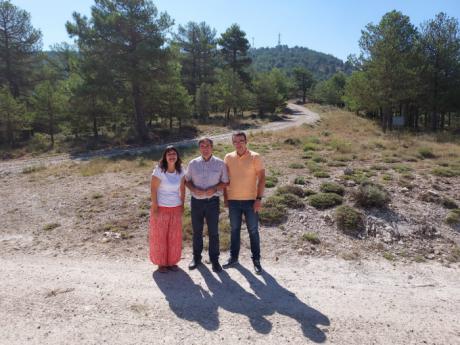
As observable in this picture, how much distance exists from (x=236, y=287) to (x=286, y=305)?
2.74 ft

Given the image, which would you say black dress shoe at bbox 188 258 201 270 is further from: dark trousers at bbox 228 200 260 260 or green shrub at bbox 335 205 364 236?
green shrub at bbox 335 205 364 236

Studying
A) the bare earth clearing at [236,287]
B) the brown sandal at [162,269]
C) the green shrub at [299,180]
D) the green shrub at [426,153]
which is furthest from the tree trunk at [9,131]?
the green shrub at [426,153]

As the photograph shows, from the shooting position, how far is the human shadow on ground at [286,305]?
400 cm

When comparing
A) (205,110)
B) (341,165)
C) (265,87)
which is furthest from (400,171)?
(265,87)

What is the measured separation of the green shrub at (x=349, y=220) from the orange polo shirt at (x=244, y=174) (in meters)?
3.07

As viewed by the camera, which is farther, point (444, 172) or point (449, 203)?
point (444, 172)

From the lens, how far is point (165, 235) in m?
5.51

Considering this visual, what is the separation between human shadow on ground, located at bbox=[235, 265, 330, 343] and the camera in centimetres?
400

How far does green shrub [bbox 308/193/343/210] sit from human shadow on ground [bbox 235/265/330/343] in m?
3.51

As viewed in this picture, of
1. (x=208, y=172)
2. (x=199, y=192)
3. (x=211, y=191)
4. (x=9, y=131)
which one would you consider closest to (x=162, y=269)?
(x=199, y=192)

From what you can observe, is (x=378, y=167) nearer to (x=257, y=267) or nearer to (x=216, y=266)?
(x=257, y=267)

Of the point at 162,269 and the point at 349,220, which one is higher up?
the point at 349,220

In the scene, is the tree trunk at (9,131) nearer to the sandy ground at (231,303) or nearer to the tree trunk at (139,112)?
the tree trunk at (139,112)

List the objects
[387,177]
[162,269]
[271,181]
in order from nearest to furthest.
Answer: [162,269]
[271,181]
[387,177]
